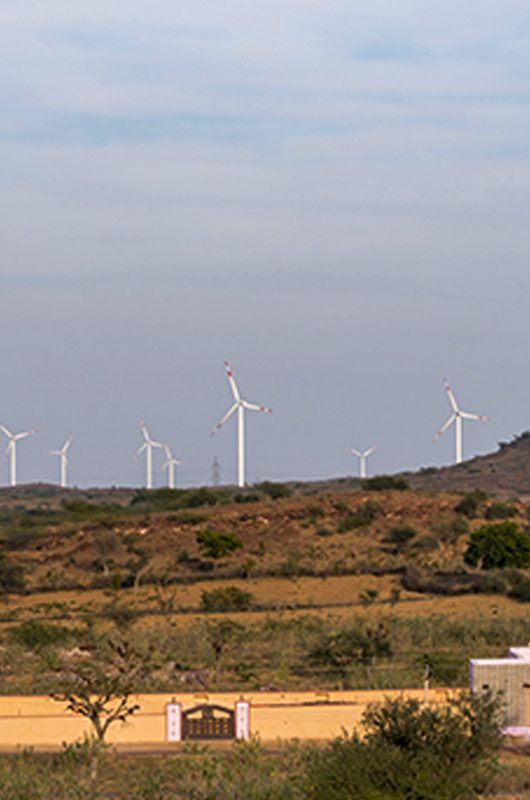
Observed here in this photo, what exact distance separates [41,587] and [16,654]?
1868 cm

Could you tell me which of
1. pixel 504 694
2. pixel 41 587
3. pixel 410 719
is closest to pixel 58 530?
pixel 41 587

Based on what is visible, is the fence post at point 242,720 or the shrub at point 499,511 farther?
the shrub at point 499,511

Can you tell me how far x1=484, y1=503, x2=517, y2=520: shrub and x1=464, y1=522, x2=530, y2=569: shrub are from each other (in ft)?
36.5

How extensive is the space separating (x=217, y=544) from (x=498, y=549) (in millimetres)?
14033

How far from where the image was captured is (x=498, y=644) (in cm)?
5338

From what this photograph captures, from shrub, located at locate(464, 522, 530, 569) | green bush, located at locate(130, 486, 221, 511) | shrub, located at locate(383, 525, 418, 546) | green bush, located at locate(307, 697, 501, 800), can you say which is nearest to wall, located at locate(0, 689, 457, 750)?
green bush, located at locate(307, 697, 501, 800)

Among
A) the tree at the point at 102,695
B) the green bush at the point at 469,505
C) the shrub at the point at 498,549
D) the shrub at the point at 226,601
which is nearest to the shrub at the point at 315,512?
the green bush at the point at 469,505

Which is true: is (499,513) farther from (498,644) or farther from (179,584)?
(498,644)

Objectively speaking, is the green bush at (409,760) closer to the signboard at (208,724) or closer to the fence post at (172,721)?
the signboard at (208,724)

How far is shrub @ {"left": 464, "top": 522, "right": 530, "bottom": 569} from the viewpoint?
74.3 m

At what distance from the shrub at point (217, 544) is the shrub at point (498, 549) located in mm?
11780

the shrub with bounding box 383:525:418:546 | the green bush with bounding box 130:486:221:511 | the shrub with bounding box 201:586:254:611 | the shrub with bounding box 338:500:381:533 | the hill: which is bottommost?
the shrub with bounding box 201:586:254:611

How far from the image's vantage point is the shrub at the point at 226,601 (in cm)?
6378

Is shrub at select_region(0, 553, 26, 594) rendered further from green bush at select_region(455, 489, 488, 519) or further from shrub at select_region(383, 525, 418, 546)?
green bush at select_region(455, 489, 488, 519)
